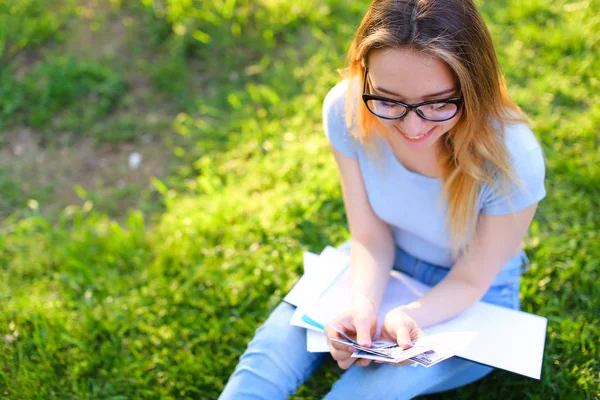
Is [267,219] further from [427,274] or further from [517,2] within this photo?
[517,2]

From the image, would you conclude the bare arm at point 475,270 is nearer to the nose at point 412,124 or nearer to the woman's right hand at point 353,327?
the woman's right hand at point 353,327

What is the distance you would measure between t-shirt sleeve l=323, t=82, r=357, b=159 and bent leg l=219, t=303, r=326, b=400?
24.7 inches

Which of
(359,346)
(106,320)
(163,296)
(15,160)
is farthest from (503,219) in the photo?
(15,160)

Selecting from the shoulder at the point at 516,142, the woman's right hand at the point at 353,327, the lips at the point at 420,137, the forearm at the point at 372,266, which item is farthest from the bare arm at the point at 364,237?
the shoulder at the point at 516,142

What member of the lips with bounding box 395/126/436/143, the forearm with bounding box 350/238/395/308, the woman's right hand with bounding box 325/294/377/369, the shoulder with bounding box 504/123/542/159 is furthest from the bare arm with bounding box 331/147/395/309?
the shoulder with bounding box 504/123/542/159

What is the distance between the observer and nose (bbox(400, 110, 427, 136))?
5.29 feet

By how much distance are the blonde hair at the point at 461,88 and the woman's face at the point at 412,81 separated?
21mm

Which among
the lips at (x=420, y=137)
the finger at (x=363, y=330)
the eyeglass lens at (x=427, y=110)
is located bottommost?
the finger at (x=363, y=330)

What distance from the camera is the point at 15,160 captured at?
3.57 meters

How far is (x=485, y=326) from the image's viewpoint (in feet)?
6.47

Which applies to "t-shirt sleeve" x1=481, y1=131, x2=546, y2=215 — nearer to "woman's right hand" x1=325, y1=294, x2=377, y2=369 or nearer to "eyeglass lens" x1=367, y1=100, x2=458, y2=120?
"eyeglass lens" x1=367, y1=100, x2=458, y2=120

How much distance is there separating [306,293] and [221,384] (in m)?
0.63

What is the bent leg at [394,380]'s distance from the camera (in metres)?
1.82

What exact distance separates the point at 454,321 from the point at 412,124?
0.75 m
